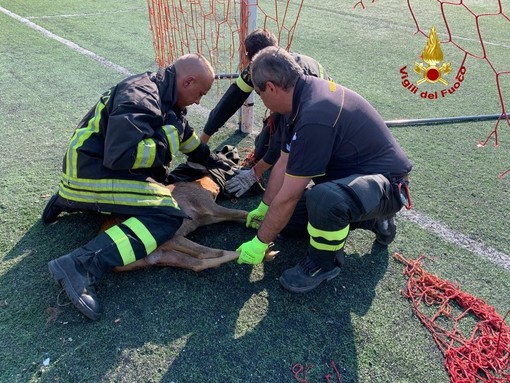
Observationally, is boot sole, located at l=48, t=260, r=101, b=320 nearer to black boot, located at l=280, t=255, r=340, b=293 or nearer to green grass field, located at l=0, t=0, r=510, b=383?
green grass field, located at l=0, t=0, r=510, b=383

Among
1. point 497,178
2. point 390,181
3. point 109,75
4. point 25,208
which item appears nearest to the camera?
point 390,181

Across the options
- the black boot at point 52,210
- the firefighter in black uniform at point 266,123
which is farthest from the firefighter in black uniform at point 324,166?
the black boot at point 52,210

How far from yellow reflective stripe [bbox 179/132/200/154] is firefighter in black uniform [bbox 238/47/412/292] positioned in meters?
0.90

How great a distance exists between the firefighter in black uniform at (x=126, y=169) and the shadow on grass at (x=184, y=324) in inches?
7.8

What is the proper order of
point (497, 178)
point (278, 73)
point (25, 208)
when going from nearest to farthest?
point (278, 73), point (25, 208), point (497, 178)

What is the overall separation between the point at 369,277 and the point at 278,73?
1.45 metres

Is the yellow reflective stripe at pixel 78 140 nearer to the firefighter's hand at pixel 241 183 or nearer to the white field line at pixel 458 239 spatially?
the firefighter's hand at pixel 241 183

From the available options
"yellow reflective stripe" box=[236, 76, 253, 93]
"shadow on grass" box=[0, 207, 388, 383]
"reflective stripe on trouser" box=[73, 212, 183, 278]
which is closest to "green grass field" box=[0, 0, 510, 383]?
"shadow on grass" box=[0, 207, 388, 383]

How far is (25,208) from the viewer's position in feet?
11.3

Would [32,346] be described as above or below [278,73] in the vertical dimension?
below

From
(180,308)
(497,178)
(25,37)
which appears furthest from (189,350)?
(25,37)

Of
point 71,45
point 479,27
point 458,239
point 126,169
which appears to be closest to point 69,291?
point 126,169

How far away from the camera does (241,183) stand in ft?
12.2

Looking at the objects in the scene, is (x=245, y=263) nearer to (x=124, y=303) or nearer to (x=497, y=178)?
(x=124, y=303)
